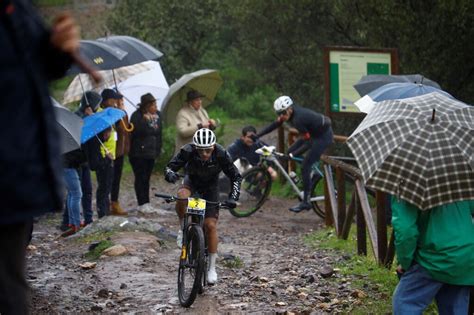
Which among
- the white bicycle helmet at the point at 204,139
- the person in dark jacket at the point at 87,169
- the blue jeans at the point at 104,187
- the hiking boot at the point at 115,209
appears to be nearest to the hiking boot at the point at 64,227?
the person in dark jacket at the point at 87,169

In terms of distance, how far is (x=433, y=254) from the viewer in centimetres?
581

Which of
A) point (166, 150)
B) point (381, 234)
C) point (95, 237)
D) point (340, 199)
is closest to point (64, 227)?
point (95, 237)

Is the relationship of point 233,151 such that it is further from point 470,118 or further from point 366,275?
point 470,118

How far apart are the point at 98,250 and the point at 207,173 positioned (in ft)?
7.37

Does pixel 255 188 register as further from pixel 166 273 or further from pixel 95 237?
pixel 166 273

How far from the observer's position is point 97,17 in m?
26.0

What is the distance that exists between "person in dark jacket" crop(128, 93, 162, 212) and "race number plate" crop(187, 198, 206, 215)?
5176mm

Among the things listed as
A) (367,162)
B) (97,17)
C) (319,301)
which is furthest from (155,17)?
(367,162)

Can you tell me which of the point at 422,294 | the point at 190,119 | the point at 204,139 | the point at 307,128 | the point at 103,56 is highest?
the point at 103,56

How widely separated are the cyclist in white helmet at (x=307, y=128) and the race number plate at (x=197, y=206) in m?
6.21

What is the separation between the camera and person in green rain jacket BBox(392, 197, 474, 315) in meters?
5.79

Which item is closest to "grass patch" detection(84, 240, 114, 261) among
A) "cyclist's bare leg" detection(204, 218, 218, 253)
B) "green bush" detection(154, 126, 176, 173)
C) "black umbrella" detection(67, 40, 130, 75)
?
"cyclist's bare leg" detection(204, 218, 218, 253)

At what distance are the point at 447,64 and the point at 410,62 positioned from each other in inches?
25.1

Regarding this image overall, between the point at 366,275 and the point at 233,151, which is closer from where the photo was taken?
the point at 366,275
